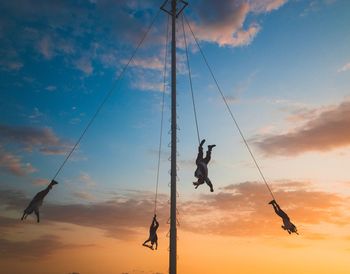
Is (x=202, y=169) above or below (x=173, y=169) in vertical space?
above

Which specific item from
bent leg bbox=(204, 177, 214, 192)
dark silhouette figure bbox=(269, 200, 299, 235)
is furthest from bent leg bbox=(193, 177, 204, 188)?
dark silhouette figure bbox=(269, 200, 299, 235)

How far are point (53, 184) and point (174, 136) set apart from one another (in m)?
7.67

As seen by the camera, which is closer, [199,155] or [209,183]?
[209,183]

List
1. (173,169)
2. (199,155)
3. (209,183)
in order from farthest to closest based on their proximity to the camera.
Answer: (199,155) < (209,183) < (173,169)

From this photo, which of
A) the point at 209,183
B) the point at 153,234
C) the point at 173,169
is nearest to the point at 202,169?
the point at 209,183

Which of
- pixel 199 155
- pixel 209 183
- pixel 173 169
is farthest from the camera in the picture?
pixel 199 155

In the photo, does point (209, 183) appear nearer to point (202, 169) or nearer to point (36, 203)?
point (202, 169)

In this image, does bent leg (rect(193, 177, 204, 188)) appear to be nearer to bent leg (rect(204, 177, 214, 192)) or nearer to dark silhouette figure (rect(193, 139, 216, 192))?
dark silhouette figure (rect(193, 139, 216, 192))

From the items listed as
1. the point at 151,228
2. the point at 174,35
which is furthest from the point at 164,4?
the point at 151,228

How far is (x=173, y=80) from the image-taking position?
59.8ft

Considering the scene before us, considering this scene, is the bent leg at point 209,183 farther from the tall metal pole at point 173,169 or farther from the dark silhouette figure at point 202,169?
the tall metal pole at point 173,169

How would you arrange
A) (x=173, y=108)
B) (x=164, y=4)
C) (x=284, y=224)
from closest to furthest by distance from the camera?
(x=173, y=108), (x=284, y=224), (x=164, y=4)

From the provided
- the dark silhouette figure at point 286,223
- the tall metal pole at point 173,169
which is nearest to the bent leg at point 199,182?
the tall metal pole at point 173,169

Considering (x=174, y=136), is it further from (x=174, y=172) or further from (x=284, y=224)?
(x=284, y=224)
